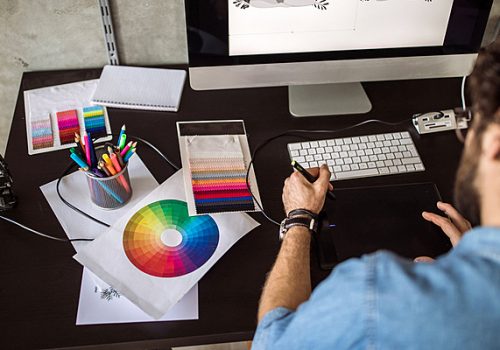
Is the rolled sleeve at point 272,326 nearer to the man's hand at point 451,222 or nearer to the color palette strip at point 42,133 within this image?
the man's hand at point 451,222

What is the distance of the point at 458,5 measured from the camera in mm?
1107

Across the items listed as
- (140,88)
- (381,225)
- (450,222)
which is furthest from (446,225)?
(140,88)

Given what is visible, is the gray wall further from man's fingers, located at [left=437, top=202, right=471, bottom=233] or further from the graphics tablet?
man's fingers, located at [left=437, top=202, right=471, bottom=233]

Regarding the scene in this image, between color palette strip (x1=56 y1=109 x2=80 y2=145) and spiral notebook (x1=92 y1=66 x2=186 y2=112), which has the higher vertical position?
spiral notebook (x1=92 y1=66 x2=186 y2=112)

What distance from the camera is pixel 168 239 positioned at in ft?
3.12

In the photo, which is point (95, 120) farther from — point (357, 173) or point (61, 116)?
point (357, 173)

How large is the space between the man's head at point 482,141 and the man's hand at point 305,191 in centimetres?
37

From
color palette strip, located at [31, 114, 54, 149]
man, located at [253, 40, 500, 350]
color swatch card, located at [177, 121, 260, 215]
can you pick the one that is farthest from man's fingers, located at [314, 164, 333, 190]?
color palette strip, located at [31, 114, 54, 149]

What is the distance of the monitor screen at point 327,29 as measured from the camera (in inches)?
41.6

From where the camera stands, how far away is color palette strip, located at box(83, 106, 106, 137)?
1.17m

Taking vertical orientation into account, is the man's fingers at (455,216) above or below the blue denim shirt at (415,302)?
below

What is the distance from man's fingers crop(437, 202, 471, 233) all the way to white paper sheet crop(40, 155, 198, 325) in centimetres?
49

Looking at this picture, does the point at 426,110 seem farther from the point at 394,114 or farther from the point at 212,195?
the point at 212,195

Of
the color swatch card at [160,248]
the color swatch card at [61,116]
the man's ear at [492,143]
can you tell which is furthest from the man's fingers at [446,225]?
the color swatch card at [61,116]
